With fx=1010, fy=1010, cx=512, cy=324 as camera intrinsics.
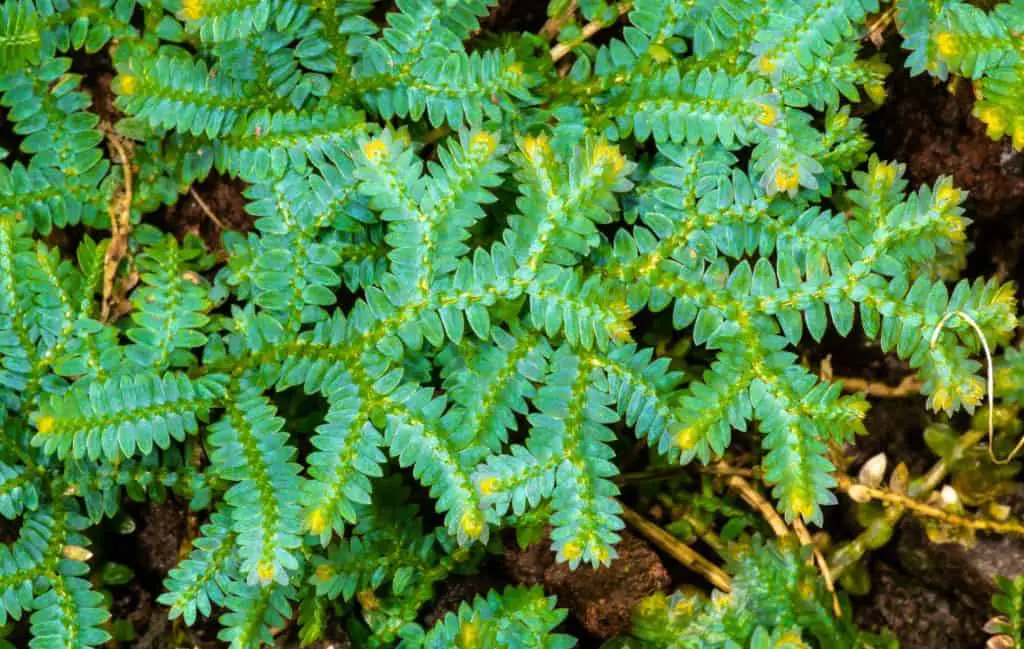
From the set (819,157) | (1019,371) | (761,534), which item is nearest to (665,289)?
(819,157)

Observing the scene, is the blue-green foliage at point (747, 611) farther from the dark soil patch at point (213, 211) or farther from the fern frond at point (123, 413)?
the dark soil patch at point (213, 211)

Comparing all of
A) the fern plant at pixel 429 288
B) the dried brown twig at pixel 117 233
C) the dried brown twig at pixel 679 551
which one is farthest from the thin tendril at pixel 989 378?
the dried brown twig at pixel 117 233

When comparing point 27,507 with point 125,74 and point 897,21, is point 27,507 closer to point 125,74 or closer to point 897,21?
point 125,74

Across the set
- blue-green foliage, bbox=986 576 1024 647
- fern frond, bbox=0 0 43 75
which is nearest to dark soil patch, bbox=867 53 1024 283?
blue-green foliage, bbox=986 576 1024 647

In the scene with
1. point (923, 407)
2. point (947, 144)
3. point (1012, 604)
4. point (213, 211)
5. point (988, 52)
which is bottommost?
point (1012, 604)

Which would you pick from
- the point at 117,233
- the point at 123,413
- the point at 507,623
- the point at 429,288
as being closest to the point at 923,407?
the point at 507,623

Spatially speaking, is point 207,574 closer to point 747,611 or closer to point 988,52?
point 747,611
